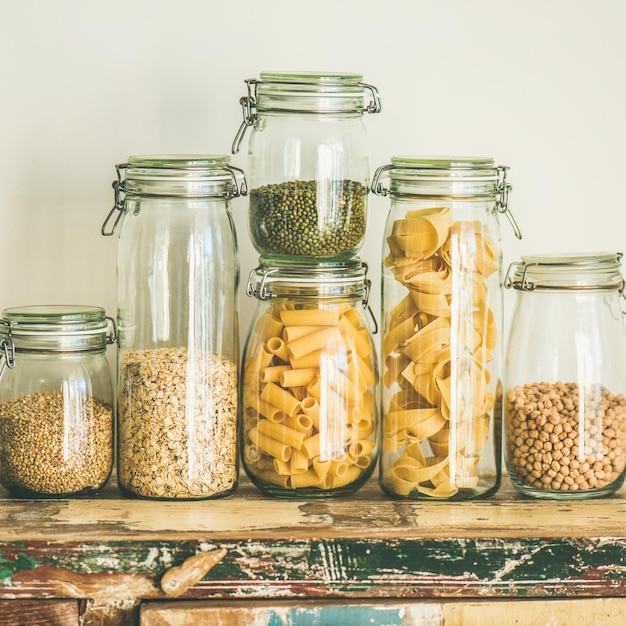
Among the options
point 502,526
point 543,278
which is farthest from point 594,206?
point 502,526

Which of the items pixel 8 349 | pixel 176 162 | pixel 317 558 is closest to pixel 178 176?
pixel 176 162

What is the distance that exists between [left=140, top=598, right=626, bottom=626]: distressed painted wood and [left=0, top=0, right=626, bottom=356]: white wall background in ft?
1.46

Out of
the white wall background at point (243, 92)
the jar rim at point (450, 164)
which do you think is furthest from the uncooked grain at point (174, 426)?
the jar rim at point (450, 164)

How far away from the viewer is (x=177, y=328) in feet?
3.48

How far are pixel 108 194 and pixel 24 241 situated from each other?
0.42ft

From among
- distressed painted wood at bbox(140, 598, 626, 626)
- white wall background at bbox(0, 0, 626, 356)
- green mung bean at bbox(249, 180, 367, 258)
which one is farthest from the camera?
white wall background at bbox(0, 0, 626, 356)

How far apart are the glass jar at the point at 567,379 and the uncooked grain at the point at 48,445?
49 centimetres

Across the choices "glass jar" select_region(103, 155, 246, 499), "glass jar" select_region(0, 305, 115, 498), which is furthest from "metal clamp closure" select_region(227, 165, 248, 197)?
"glass jar" select_region(0, 305, 115, 498)

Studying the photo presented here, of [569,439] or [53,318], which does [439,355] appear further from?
[53,318]

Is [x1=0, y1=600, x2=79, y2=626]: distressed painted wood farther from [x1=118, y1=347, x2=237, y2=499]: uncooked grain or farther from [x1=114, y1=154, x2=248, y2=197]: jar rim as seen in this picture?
[x1=114, y1=154, x2=248, y2=197]: jar rim

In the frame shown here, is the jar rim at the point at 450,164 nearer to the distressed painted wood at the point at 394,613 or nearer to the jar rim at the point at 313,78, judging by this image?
the jar rim at the point at 313,78

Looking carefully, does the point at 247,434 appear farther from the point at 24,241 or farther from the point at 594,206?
the point at 594,206

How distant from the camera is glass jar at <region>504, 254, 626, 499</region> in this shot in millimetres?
1035

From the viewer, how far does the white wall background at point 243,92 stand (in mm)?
1206
